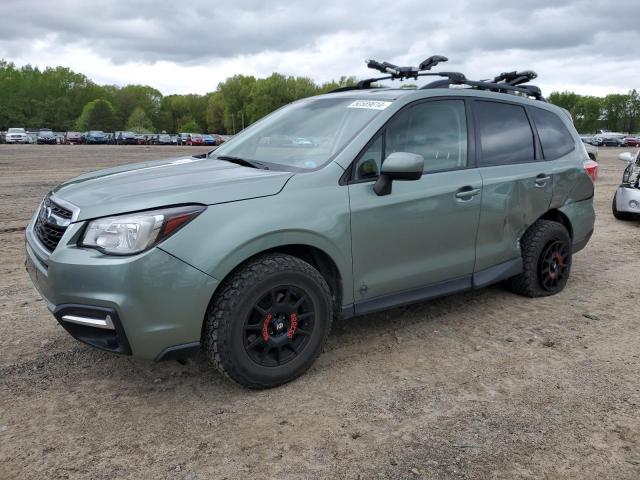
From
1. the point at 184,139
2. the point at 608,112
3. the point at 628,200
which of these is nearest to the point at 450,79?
the point at 628,200

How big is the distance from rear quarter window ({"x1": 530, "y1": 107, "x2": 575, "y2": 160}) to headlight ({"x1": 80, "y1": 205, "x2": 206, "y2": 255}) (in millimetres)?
3275

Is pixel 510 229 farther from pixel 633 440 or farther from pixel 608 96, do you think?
pixel 608 96

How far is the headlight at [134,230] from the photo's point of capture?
2.75 m

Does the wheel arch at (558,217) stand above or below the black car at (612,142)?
above

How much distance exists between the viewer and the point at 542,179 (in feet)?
15.0

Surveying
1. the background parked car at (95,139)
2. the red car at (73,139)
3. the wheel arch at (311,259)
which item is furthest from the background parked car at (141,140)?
the wheel arch at (311,259)

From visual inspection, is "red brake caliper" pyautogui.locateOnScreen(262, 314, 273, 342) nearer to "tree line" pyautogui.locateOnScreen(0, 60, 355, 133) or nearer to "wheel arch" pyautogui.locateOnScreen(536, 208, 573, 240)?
"wheel arch" pyautogui.locateOnScreen(536, 208, 573, 240)

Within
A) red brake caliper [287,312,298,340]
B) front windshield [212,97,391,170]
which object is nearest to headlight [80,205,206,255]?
red brake caliper [287,312,298,340]

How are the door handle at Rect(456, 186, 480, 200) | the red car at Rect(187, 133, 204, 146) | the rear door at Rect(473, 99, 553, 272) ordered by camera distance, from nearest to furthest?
the door handle at Rect(456, 186, 480, 200) < the rear door at Rect(473, 99, 553, 272) < the red car at Rect(187, 133, 204, 146)

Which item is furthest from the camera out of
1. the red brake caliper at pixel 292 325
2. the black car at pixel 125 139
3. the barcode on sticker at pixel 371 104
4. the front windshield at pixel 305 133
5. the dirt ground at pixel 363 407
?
the black car at pixel 125 139

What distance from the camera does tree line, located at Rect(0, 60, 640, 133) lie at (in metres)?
104

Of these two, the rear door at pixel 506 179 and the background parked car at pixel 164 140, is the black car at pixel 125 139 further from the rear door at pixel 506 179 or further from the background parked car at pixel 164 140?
the rear door at pixel 506 179

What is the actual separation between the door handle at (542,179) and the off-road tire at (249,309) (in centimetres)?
226

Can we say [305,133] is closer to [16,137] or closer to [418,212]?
[418,212]
